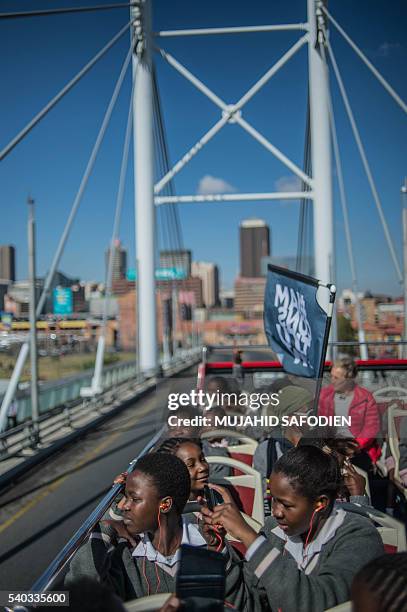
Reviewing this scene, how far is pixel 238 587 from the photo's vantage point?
89.0 inches

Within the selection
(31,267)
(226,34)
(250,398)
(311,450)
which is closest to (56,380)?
(31,267)

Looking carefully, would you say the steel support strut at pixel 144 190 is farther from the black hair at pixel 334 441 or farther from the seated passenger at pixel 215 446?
the black hair at pixel 334 441

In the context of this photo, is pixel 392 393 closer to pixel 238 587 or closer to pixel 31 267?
pixel 238 587

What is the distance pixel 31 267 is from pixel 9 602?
1031cm

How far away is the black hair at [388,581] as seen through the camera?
142 centimetres

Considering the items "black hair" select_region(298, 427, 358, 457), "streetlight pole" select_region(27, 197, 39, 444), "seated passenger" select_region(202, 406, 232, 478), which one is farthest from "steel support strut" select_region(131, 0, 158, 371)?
"black hair" select_region(298, 427, 358, 457)

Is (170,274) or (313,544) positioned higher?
(170,274)

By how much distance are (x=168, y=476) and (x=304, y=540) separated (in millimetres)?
551

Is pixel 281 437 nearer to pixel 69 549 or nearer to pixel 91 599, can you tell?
pixel 69 549

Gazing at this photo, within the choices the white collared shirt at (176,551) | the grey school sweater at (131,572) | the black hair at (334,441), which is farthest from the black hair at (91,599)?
the black hair at (334,441)

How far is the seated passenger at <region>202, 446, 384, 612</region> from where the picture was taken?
1.95 m

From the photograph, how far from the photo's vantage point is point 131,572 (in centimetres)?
231

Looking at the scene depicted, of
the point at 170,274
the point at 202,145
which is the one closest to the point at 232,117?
the point at 202,145

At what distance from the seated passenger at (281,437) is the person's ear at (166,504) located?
47.1 inches
